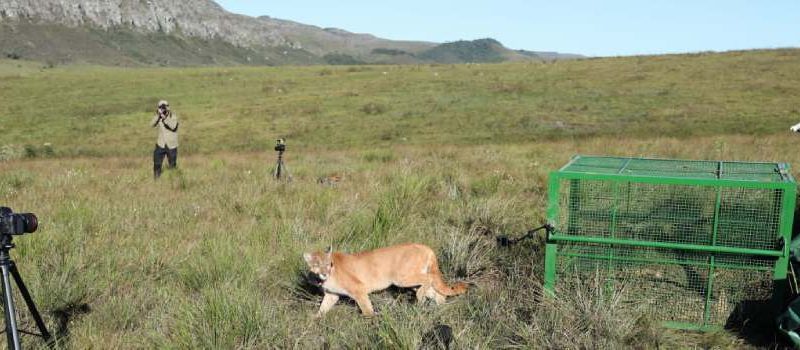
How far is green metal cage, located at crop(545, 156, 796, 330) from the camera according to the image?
5.73 metres

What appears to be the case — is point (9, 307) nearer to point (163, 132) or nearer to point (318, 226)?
point (318, 226)

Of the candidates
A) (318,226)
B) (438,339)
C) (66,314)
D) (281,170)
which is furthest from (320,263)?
(281,170)

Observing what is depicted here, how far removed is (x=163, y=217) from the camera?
10086 mm

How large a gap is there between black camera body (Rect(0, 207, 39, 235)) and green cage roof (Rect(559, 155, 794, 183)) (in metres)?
4.65

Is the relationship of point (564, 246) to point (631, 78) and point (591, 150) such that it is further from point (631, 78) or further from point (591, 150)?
point (631, 78)

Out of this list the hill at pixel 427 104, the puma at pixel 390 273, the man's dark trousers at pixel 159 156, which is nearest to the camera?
the puma at pixel 390 273

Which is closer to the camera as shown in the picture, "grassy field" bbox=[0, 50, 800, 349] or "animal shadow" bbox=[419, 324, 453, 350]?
"animal shadow" bbox=[419, 324, 453, 350]

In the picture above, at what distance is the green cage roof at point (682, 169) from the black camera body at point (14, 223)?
465 centimetres

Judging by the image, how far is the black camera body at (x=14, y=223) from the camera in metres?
4.21

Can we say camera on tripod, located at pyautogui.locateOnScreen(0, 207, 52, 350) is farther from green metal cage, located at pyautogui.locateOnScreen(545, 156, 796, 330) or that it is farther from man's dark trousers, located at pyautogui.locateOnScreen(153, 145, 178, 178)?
man's dark trousers, located at pyautogui.locateOnScreen(153, 145, 178, 178)

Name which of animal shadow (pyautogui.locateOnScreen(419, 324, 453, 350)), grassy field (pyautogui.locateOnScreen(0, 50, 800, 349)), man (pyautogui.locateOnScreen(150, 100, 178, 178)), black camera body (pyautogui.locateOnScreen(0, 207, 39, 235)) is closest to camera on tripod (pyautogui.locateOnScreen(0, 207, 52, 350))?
black camera body (pyautogui.locateOnScreen(0, 207, 39, 235))

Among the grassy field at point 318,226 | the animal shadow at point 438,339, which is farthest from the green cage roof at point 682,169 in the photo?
the animal shadow at point 438,339

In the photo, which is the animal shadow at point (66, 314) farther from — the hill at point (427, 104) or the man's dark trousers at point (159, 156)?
the hill at point (427, 104)

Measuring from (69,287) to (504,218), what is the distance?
5480 millimetres
